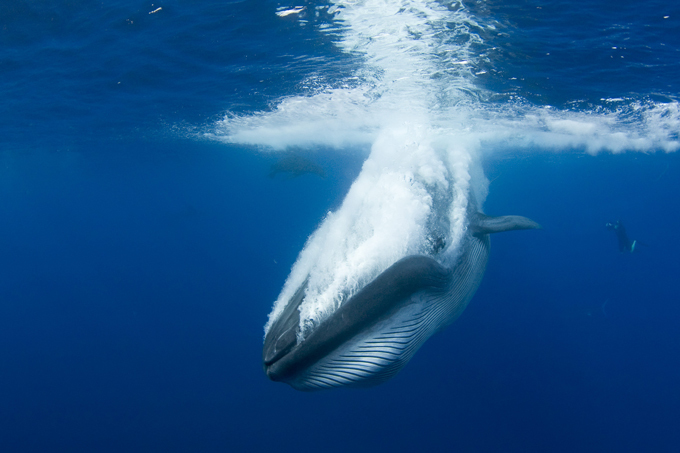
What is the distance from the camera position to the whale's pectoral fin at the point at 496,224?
5977mm

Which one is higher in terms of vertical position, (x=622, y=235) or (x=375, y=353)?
(x=375, y=353)

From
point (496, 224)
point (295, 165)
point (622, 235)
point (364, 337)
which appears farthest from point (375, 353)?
point (295, 165)

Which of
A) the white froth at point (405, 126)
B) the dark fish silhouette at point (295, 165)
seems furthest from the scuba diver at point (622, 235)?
the dark fish silhouette at point (295, 165)

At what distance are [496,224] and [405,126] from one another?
12.8 meters

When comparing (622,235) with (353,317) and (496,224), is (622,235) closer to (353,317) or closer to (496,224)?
(496,224)

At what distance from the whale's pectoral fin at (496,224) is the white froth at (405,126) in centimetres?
33

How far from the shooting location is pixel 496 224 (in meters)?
6.24

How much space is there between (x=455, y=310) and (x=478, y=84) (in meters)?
9.37

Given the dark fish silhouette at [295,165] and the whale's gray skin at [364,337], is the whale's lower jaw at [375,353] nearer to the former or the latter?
the whale's gray skin at [364,337]

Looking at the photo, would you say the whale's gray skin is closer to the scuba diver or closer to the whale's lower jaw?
the whale's lower jaw

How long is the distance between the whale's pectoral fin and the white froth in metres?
0.33

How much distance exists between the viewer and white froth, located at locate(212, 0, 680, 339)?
438cm

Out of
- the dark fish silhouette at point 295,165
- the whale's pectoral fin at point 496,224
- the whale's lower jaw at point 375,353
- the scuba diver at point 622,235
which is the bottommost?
the scuba diver at point 622,235

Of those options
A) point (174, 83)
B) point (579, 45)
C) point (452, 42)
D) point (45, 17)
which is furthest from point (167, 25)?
point (579, 45)
